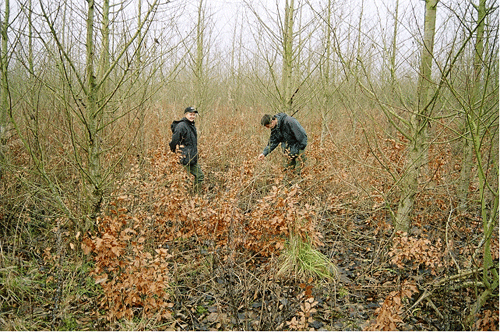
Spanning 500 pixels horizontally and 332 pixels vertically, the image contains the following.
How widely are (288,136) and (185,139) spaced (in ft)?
5.91

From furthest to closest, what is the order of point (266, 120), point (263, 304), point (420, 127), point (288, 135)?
1. point (288, 135)
2. point (266, 120)
3. point (420, 127)
4. point (263, 304)

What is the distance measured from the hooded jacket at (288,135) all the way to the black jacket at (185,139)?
50.1 inches

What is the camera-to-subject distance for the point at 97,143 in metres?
3.30

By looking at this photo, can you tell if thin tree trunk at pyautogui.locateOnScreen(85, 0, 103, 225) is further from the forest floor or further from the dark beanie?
the dark beanie

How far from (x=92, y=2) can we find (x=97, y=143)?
1.29 meters

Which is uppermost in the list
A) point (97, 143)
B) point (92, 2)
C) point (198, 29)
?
point (198, 29)

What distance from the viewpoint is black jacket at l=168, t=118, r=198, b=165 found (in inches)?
224

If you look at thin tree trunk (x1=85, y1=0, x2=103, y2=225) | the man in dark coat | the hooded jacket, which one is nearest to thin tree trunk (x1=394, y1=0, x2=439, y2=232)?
the man in dark coat

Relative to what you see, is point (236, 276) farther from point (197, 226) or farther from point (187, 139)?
point (187, 139)

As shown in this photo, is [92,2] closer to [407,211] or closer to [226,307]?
[226,307]

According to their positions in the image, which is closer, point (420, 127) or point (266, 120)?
point (420, 127)

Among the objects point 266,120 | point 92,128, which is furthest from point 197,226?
point 266,120

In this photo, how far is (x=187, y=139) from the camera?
5848 mm

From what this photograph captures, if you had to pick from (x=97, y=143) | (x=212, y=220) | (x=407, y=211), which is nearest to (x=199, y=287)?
(x=212, y=220)
